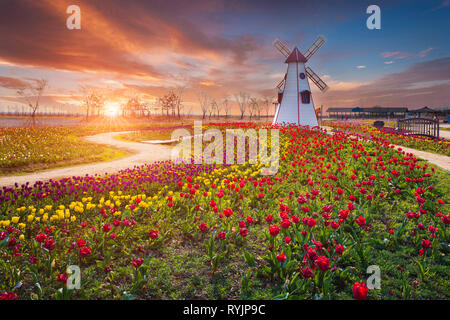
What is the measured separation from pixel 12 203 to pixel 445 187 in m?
12.4

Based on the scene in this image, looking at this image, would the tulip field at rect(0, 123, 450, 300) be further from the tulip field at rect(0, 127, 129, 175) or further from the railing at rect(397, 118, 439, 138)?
the railing at rect(397, 118, 439, 138)

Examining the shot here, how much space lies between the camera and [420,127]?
66.0ft

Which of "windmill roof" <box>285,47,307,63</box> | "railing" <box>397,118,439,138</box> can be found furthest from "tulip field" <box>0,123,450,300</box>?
"windmill roof" <box>285,47,307,63</box>

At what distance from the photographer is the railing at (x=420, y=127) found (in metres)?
19.0

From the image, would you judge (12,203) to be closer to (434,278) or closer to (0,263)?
(0,263)

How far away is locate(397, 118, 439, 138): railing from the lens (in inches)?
747

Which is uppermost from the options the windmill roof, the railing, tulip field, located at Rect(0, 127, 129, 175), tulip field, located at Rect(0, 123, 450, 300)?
the windmill roof

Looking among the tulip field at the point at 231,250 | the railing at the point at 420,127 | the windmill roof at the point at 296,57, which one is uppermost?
the windmill roof at the point at 296,57

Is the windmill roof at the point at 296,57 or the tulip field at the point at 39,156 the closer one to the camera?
the tulip field at the point at 39,156

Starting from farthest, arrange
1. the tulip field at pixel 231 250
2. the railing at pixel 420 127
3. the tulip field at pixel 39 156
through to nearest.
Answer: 1. the railing at pixel 420 127
2. the tulip field at pixel 39 156
3. the tulip field at pixel 231 250

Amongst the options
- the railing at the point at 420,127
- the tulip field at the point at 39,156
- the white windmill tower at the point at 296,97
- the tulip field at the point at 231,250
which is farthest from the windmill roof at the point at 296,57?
the tulip field at the point at 231,250

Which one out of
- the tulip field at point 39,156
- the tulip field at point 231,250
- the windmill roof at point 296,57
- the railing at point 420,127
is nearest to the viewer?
the tulip field at point 231,250

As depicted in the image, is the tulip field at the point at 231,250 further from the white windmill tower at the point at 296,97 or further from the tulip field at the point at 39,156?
the white windmill tower at the point at 296,97

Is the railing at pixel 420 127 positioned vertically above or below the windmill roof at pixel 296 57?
below
